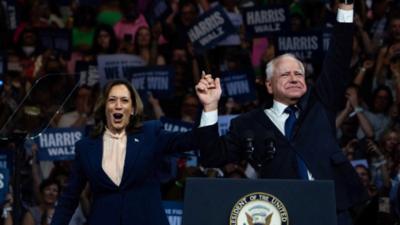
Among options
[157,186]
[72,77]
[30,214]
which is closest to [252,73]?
[30,214]

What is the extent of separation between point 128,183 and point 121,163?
108 millimetres

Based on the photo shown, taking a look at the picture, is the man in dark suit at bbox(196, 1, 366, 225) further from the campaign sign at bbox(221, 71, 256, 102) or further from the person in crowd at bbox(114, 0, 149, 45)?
the person in crowd at bbox(114, 0, 149, 45)

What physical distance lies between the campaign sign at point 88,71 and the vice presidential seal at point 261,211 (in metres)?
6.09

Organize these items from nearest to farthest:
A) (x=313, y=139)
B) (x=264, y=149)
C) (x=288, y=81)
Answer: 1. (x=264, y=149)
2. (x=313, y=139)
3. (x=288, y=81)

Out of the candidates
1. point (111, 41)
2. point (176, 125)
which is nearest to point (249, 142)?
point (176, 125)

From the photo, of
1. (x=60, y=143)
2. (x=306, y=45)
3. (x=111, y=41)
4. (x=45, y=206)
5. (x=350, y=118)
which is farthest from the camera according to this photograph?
(x=111, y=41)

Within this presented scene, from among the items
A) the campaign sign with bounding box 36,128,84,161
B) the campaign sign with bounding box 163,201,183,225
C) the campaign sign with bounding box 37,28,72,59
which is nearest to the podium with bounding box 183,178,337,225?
the campaign sign with bounding box 163,201,183,225

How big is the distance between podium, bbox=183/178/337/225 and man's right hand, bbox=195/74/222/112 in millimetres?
760

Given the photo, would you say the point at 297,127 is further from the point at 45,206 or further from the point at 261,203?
the point at 45,206

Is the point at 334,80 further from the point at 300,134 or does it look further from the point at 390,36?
the point at 390,36

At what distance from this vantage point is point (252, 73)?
31.7 feet

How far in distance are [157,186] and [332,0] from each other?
5814 mm

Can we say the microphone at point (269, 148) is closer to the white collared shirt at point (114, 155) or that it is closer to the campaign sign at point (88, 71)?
the white collared shirt at point (114, 155)

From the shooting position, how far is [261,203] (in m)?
4.21
